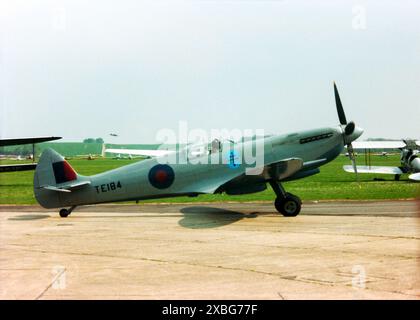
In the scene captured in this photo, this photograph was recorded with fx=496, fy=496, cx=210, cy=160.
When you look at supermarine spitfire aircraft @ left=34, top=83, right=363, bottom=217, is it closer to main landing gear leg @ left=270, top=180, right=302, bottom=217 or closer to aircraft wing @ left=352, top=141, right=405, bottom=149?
main landing gear leg @ left=270, top=180, right=302, bottom=217

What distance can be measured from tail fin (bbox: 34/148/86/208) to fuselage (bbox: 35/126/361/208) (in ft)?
0.11

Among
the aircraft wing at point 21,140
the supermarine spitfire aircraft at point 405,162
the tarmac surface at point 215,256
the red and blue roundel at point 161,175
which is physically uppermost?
the aircraft wing at point 21,140

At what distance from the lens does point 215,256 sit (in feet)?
30.3

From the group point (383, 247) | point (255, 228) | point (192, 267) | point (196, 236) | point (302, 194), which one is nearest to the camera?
point (192, 267)

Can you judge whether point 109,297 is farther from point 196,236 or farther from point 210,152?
point 210,152

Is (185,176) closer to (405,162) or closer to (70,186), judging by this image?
(70,186)

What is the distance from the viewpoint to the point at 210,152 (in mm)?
16359

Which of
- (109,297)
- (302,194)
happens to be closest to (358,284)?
(109,297)

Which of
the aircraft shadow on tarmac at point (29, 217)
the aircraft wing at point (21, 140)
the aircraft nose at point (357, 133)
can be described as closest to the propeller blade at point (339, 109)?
the aircraft nose at point (357, 133)

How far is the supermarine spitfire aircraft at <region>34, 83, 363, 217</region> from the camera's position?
16.1 meters

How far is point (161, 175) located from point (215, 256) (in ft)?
23.5

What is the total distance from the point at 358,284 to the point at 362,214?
9538 millimetres

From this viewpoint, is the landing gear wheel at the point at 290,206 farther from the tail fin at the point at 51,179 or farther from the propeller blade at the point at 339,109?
the tail fin at the point at 51,179

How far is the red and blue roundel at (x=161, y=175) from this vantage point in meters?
16.1
